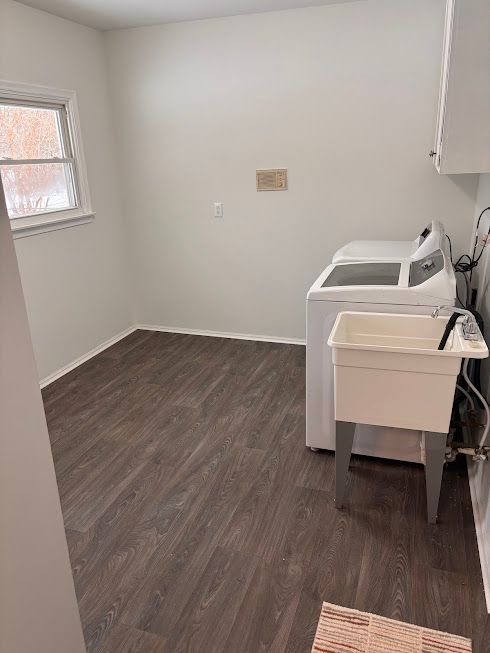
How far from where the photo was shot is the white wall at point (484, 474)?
174cm

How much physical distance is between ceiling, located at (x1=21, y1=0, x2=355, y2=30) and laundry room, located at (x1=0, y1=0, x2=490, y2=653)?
28 mm

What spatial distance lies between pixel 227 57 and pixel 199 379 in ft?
7.59

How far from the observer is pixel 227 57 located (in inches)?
135

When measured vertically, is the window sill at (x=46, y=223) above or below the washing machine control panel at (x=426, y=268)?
above

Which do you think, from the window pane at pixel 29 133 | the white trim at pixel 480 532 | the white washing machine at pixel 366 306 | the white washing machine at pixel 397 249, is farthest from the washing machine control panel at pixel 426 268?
the window pane at pixel 29 133

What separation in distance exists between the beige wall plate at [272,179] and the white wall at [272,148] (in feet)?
0.18

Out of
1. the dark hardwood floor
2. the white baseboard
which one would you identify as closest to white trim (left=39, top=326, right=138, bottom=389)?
the white baseboard

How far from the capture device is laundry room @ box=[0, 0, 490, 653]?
156cm

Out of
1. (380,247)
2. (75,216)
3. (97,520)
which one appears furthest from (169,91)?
(97,520)

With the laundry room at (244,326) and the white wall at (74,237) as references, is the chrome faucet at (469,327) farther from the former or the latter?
the white wall at (74,237)

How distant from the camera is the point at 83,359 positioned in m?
3.73

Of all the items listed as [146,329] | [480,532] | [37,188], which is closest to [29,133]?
[37,188]

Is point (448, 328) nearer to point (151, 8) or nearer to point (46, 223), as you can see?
point (46, 223)

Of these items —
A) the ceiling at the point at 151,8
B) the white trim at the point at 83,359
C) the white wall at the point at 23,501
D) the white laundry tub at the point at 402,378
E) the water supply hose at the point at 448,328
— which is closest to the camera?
the white wall at the point at 23,501
